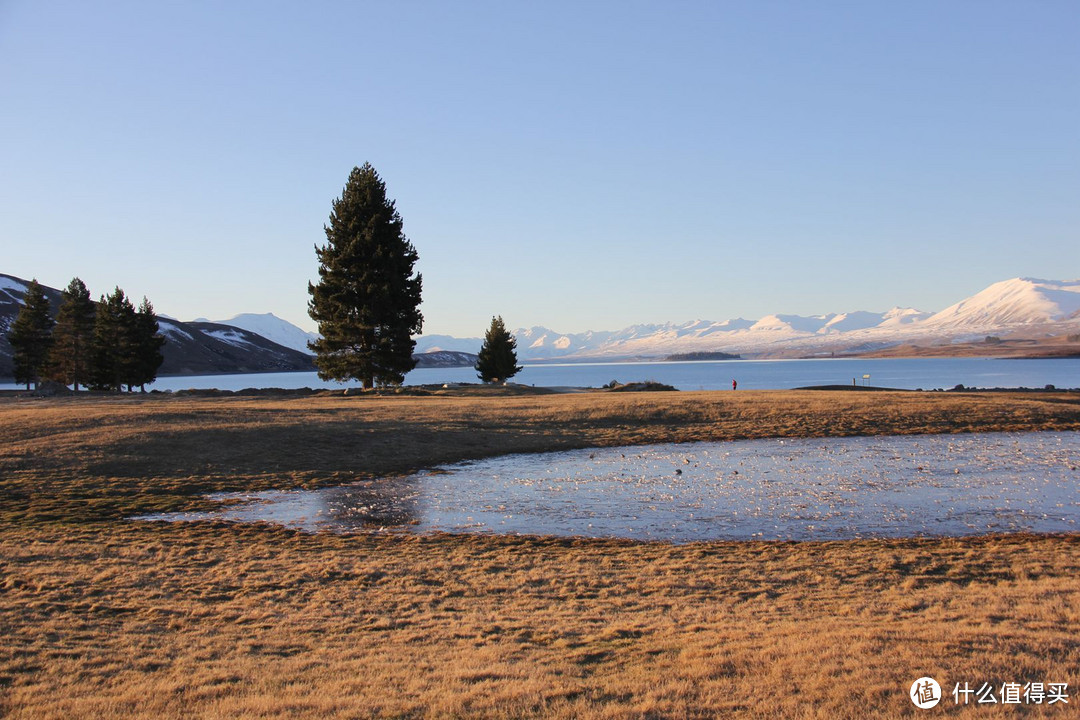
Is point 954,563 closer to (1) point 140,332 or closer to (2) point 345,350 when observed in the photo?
(2) point 345,350

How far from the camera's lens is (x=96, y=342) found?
81312 mm

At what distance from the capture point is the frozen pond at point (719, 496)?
17.3m

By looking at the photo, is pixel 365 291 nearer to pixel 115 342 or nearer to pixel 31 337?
pixel 115 342

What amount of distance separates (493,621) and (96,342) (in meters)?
86.0

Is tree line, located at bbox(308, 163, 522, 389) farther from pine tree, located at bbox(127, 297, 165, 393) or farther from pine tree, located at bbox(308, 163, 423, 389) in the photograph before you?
pine tree, located at bbox(127, 297, 165, 393)

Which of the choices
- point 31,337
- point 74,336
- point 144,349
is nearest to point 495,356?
point 144,349

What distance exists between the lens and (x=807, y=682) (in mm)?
7590

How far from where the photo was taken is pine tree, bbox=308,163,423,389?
196ft

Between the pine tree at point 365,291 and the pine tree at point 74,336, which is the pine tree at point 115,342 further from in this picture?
the pine tree at point 365,291

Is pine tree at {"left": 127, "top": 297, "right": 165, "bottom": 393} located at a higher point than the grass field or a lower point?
higher

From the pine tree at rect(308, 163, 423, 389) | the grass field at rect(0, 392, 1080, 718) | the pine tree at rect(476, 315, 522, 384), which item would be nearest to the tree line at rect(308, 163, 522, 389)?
the pine tree at rect(308, 163, 423, 389)

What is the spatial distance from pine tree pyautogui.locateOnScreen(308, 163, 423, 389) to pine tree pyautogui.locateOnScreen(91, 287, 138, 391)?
1303 inches

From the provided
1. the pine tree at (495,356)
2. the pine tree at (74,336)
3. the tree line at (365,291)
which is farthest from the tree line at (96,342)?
the pine tree at (495,356)

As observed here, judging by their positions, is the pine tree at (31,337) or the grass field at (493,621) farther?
the pine tree at (31,337)
